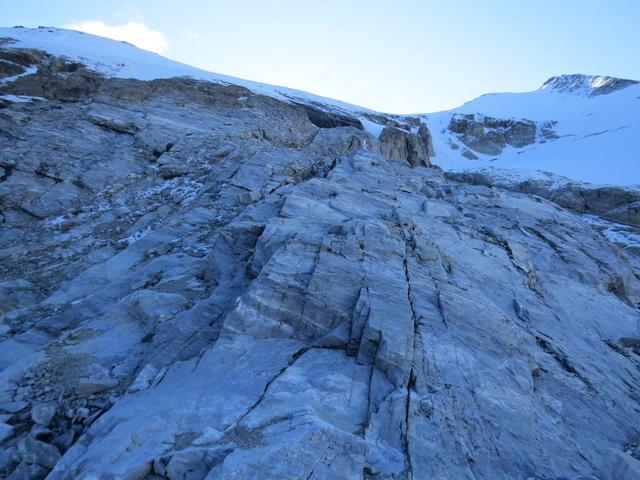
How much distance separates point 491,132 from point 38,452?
7195 centimetres

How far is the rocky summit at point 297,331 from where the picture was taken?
228 inches

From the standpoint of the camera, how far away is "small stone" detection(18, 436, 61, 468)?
238 inches

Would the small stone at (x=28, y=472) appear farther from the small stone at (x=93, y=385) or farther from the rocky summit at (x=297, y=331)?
the small stone at (x=93, y=385)

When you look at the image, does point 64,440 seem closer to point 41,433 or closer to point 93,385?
point 41,433

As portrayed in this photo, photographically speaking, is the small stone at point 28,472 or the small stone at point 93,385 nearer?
the small stone at point 28,472

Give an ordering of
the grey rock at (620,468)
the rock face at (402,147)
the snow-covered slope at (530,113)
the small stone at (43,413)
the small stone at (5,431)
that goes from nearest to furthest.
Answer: the grey rock at (620,468)
the small stone at (5,431)
the small stone at (43,413)
the snow-covered slope at (530,113)
the rock face at (402,147)

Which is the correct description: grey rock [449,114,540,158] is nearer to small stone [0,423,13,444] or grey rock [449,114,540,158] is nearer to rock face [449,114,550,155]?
rock face [449,114,550,155]

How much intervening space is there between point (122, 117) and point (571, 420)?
82.9 ft

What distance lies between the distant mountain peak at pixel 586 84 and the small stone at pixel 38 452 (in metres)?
106

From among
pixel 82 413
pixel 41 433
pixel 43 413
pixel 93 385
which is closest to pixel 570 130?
pixel 93 385

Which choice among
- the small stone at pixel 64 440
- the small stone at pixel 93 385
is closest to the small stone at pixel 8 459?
the small stone at pixel 64 440

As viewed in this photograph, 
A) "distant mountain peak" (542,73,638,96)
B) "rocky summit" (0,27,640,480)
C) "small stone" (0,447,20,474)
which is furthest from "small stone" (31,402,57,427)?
"distant mountain peak" (542,73,638,96)

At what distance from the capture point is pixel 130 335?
927 centimetres

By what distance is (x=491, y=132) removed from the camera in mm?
66312
